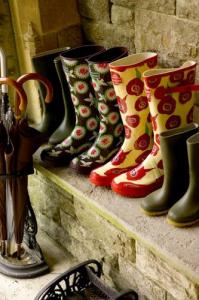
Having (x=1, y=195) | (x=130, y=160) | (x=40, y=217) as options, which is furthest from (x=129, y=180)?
(x=40, y=217)

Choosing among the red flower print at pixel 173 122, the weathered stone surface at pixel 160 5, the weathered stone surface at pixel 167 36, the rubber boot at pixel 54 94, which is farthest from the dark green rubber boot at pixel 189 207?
the rubber boot at pixel 54 94

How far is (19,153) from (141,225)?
0.52m

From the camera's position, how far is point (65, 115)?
1915mm

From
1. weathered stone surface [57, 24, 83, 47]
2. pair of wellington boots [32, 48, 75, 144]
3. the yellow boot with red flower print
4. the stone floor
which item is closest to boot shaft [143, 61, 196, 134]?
the yellow boot with red flower print

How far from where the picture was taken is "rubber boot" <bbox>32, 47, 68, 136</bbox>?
1.89m

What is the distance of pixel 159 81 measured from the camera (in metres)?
1.44

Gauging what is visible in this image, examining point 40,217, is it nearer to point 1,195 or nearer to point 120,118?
point 1,195

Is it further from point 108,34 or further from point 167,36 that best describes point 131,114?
point 108,34

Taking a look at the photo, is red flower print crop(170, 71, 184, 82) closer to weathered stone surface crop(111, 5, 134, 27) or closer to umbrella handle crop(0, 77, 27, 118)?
weathered stone surface crop(111, 5, 134, 27)

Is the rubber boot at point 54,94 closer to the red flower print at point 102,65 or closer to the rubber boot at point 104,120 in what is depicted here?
the rubber boot at point 104,120

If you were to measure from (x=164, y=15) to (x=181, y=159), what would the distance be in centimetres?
53

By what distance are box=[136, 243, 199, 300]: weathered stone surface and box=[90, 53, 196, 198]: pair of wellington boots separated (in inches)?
7.9

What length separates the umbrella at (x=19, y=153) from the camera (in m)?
1.69

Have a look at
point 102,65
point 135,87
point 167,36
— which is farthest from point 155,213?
point 167,36
